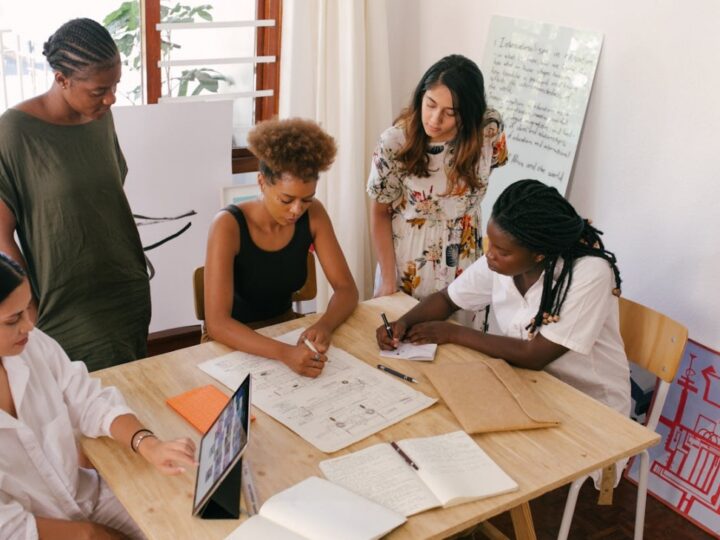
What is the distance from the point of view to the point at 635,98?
270 cm

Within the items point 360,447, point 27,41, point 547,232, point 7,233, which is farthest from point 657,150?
point 27,41

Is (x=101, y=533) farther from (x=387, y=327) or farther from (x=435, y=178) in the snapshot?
(x=435, y=178)

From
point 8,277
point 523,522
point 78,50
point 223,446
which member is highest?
point 78,50

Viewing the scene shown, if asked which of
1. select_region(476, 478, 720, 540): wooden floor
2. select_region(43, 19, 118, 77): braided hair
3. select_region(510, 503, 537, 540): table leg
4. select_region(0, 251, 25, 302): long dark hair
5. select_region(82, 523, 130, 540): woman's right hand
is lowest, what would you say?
select_region(476, 478, 720, 540): wooden floor

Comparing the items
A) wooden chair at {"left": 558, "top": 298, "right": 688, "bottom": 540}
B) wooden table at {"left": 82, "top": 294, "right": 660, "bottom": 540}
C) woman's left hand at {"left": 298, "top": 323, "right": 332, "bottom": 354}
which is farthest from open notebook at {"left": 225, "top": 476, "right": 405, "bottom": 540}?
wooden chair at {"left": 558, "top": 298, "right": 688, "bottom": 540}

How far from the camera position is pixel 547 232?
1.96 meters

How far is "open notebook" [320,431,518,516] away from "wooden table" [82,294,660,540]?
23 millimetres

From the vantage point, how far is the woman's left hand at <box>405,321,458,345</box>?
212 cm

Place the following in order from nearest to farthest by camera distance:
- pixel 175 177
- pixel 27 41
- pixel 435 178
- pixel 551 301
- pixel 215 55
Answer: pixel 551 301 → pixel 435 178 → pixel 27 41 → pixel 175 177 → pixel 215 55

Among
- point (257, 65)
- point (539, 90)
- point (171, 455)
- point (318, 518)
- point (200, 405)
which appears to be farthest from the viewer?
point (257, 65)

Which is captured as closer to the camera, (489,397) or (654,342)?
(489,397)

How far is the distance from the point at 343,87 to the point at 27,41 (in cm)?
128

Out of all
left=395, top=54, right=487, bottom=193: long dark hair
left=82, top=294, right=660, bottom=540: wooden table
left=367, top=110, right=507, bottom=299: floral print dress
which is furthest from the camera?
left=367, top=110, right=507, bottom=299: floral print dress

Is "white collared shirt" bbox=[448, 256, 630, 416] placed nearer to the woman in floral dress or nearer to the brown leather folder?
the brown leather folder
